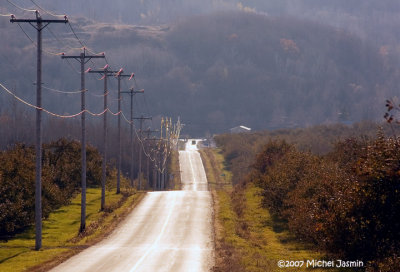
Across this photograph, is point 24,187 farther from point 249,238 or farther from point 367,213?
point 367,213

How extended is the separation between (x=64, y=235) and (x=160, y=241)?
914 centimetres

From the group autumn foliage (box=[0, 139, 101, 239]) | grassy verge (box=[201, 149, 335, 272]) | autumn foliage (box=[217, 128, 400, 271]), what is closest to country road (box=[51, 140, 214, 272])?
grassy verge (box=[201, 149, 335, 272])

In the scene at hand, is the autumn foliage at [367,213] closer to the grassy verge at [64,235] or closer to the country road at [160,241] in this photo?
the country road at [160,241]

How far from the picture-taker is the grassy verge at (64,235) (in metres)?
30.0

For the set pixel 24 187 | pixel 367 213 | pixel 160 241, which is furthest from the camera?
pixel 24 187

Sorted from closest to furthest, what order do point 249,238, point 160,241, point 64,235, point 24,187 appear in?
1. point 160,241
2. point 249,238
3. point 64,235
4. point 24,187

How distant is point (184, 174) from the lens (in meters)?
139

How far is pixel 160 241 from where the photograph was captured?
3759 cm

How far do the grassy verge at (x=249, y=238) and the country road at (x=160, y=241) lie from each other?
985 mm

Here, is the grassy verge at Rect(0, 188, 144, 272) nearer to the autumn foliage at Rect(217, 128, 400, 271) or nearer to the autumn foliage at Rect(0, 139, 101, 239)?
the autumn foliage at Rect(0, 139, 101, 239)

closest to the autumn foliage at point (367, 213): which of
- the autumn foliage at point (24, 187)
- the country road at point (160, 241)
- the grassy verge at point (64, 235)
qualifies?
the country road at point (160, 241)

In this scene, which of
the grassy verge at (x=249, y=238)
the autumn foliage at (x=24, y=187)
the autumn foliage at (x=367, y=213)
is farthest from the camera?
the autumn foliage at (x=24, y=187)

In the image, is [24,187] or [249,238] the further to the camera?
[24,187]

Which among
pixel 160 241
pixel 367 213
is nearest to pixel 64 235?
pixel 160 241
